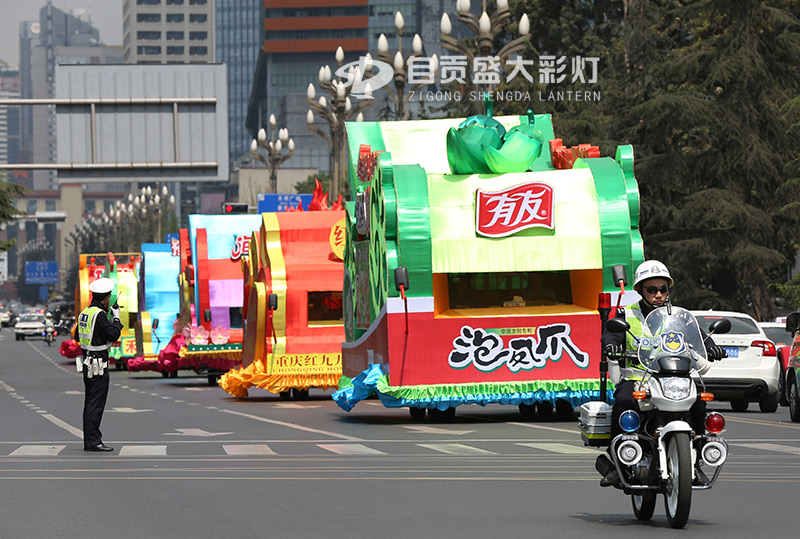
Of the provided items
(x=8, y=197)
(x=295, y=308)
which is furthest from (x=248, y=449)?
(x=8, y=197)

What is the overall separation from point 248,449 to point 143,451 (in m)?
1.08

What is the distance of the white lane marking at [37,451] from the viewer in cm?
1655

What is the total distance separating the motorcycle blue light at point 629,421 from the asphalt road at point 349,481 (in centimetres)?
63

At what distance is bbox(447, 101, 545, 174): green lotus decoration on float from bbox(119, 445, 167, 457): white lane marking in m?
6.70

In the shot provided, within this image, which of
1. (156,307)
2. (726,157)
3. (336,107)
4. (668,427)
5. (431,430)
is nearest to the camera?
(668,427)

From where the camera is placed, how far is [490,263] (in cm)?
2145

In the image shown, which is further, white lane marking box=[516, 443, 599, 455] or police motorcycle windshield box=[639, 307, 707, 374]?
white lane marking box=[516, 443, 599, 455]

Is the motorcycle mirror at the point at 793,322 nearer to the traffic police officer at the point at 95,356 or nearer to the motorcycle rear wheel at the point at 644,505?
the traffic police officer at the point at 95,356

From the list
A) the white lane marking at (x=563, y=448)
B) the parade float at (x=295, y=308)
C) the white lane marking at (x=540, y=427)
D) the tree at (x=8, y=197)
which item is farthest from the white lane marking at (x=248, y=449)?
the tree at (x=8, y=197)

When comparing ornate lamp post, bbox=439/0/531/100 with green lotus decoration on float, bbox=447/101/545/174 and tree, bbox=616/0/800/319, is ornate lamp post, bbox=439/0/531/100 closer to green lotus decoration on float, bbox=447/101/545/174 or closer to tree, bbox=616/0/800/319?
tree, bbox=616/0/800/319

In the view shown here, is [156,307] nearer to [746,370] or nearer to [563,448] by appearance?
[746,370]

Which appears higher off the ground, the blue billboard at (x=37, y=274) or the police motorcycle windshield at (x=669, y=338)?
the blue billboard at (x=37, y=274)

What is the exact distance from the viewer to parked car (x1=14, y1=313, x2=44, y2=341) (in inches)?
4439

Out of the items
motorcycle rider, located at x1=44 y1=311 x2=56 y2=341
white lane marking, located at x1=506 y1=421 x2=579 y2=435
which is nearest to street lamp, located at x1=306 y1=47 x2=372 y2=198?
white lane marking, located at x1=506 y1=421 x2=579 y2=435
